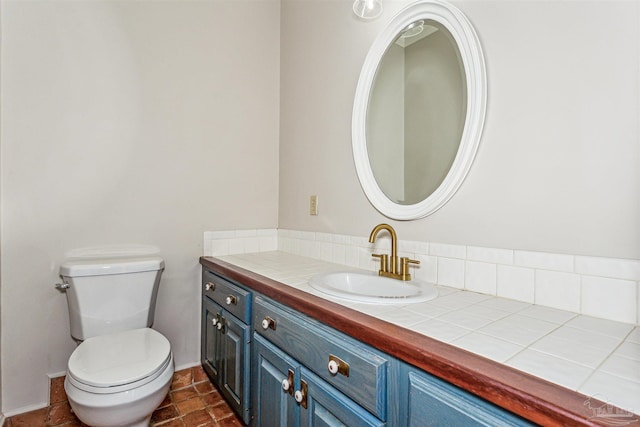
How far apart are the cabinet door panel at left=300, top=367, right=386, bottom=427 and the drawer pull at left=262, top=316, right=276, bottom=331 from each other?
0.74 ft

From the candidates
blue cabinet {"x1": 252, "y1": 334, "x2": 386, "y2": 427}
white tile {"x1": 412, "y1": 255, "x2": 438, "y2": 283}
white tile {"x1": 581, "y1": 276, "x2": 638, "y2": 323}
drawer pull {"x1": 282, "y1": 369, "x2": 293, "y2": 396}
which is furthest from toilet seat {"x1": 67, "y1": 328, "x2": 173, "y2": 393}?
white tile {"x1": 581, "y1": 276, "x2": 638, "y2": 323}

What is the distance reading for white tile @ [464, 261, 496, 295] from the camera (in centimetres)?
111

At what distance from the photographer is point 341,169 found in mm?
1749

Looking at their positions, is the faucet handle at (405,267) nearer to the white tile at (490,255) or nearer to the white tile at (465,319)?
the white tile at (490,255)

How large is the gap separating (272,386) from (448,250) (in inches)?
33.3

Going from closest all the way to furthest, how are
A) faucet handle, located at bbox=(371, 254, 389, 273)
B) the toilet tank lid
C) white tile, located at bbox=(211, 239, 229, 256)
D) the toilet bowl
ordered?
the toilet bowl → faucet handle, located at bbox=(371, 254, 389, 273) → the toilet tank lid → white tile, located at bbox=(211, 239, 229, 256)

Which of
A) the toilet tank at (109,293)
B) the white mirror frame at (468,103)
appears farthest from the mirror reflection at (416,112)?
the toilet tank at (109,293)

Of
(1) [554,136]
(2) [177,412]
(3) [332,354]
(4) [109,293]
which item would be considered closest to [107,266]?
(4) [109,293]

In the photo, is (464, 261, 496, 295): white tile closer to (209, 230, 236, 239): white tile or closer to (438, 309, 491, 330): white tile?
(438, 309, 491, 330): white tile

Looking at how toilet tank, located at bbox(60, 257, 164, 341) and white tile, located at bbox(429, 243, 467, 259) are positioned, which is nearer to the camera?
white tile, located at bbox(429, 243, 467, 259)

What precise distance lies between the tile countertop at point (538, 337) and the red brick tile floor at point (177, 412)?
3.41 feet

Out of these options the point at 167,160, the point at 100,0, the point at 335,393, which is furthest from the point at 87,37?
the point at 335,393

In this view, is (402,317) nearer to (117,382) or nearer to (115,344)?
(117,382)

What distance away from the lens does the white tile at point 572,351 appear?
0.64m
